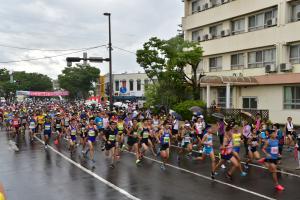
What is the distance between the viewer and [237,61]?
3106 centimetres

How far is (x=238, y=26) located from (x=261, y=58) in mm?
3929

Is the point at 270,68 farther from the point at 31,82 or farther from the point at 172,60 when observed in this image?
the point at 31,82

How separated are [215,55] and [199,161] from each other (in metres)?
19.4

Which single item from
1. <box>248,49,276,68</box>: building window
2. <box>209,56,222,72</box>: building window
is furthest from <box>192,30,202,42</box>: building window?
<box>248,49,276,68</box>: building window

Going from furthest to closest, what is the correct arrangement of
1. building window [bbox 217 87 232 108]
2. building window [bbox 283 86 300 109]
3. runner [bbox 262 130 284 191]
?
building window [bbox 217 87 232 108]
building window [bbox 283 86 300 109]
runner [bbox 262 130 284 191]

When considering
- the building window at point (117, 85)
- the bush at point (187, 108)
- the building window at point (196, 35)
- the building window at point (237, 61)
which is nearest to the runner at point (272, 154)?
the bush at point (187, 108)

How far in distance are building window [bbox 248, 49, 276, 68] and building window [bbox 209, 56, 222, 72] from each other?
3.64 meters

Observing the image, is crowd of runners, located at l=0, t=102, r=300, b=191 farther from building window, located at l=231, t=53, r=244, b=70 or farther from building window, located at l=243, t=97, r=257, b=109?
building window, located at l=231, t=53, r=244, b=70

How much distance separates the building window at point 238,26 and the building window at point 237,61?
1896mm

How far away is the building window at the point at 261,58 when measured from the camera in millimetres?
27844

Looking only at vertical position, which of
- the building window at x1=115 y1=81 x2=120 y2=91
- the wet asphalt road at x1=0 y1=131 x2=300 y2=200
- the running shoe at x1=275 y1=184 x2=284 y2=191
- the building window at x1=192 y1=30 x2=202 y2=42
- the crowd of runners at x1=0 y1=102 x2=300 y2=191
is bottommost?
the wet asphalt road at x1=0 y1=131 x2=300 y2=200

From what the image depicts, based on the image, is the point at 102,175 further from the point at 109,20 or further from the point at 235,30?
the point at 235,30

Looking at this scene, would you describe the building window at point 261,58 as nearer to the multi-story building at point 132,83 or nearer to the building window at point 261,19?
the building window at point 261,19

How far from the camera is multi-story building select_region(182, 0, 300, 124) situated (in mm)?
26125
